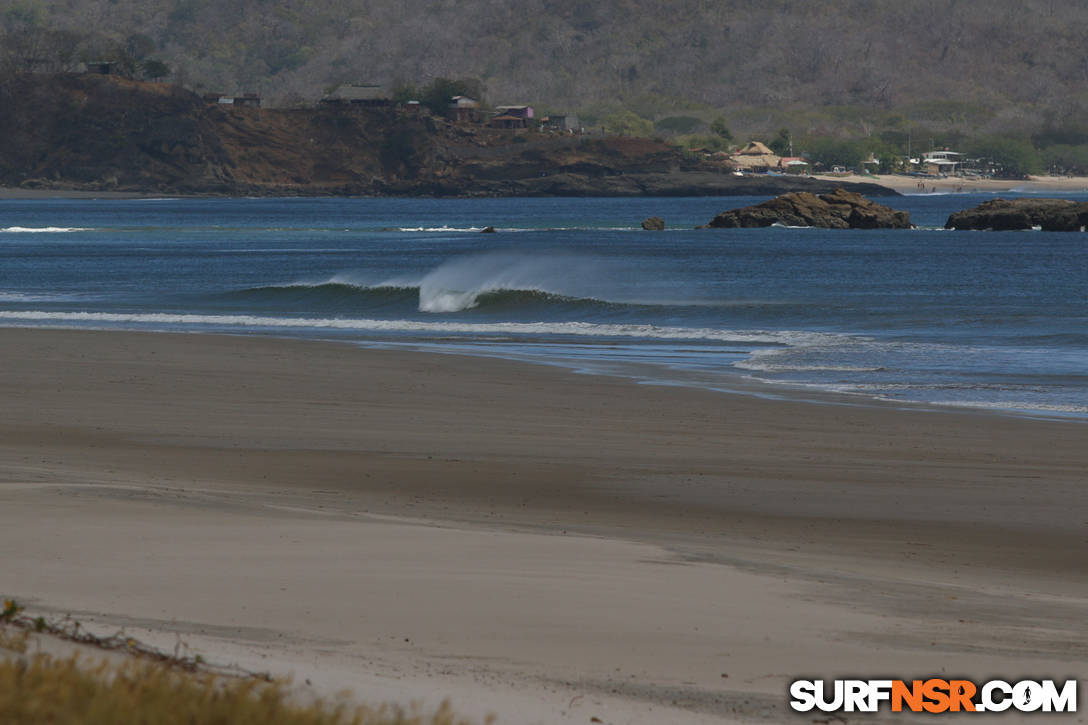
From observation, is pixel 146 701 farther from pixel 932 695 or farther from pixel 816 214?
pixel 816 214

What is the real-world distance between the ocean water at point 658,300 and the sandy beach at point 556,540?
4853 mm

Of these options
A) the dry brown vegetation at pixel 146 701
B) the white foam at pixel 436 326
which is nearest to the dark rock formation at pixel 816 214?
the white foam at pixel 436 326

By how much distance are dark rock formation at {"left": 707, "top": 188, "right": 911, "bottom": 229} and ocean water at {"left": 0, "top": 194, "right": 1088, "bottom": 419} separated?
1067cm

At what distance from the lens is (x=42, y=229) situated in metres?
100

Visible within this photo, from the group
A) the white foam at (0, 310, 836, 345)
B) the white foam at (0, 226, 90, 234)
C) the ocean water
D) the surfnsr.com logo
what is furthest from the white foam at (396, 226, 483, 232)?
the surfnsr.com logo

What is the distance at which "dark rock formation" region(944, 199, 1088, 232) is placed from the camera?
96.1 metres

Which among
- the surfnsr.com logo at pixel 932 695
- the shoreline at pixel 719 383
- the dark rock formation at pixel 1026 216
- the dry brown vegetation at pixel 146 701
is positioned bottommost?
the shoreline at pixel 719 383

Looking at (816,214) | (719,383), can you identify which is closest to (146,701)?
(719,383)

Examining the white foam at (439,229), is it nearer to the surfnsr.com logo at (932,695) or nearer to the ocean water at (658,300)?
the ocean water at (658,300)

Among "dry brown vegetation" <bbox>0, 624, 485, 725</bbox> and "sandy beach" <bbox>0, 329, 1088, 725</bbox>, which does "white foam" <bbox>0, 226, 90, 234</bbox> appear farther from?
"dry brown vegetation" <bbox>0, 624, 485, 725</bbox>

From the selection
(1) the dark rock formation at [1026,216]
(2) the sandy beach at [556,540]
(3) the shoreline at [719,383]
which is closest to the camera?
(2) the sandy beach at [556,540]

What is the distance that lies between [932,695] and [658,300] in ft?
116

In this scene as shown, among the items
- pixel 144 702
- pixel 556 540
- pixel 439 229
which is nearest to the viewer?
pixel 144 702

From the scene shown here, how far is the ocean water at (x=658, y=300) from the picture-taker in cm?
2214
